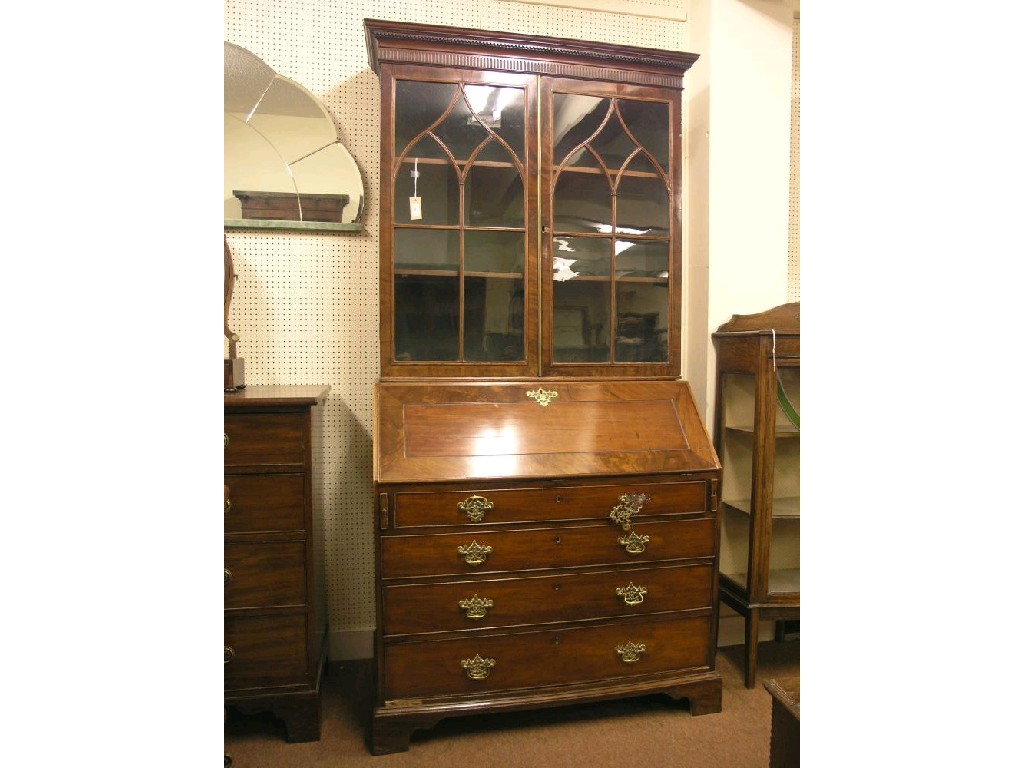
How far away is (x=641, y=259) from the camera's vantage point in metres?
2.31

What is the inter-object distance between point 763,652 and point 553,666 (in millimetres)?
1173

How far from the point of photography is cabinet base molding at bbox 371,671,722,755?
1.86 metres

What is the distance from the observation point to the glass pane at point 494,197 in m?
2.16

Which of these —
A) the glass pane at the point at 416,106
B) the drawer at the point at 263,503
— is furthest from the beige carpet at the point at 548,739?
the glass pane at the point at 416,106

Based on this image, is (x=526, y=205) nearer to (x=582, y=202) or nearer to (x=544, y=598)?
(x=582, y=202)

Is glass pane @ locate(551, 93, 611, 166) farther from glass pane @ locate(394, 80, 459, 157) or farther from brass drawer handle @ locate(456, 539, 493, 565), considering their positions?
brass drawer handle @ locate(456, 539, 493, 565)

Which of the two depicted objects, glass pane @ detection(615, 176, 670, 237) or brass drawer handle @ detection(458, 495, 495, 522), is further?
glass pane @ detection(615, 176, 670, 237)

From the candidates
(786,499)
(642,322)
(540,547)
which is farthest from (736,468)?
(540,547)

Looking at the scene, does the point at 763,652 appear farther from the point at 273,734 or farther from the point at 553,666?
the point at 273,734

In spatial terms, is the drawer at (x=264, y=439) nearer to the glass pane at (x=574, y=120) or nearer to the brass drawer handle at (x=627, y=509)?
the brass drawer handle at (x=627, y=509)

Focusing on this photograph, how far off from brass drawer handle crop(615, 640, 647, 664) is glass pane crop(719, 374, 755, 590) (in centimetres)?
65

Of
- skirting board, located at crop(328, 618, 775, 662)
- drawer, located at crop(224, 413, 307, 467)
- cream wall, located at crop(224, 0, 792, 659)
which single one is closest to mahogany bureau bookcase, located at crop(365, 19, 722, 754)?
drawer, located at crop(224, 413, 307, 467)
